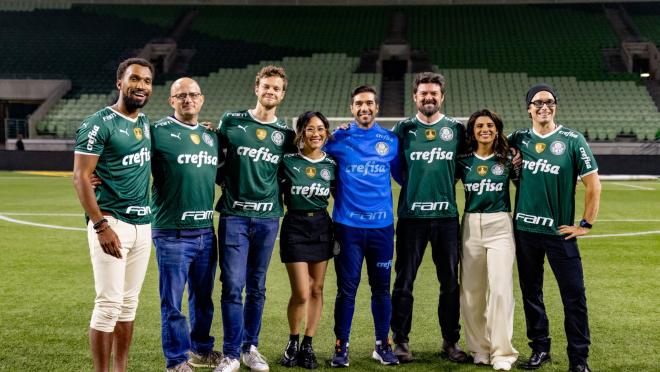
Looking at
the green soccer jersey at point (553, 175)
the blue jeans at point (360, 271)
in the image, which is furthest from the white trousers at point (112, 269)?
the green soccer jersey at point (553, 175)

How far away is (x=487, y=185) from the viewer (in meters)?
4.76

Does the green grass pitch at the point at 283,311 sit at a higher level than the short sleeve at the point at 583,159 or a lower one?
lower

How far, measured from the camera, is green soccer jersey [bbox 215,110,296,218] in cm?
453

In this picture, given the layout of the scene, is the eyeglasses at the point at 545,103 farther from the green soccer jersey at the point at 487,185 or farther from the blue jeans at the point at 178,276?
the blue jeans at the point at 178,276

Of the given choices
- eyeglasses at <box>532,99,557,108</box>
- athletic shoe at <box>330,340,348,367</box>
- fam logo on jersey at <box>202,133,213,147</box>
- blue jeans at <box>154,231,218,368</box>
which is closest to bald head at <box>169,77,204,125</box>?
fam logo on jersey at <box>202,133,213,147</box>

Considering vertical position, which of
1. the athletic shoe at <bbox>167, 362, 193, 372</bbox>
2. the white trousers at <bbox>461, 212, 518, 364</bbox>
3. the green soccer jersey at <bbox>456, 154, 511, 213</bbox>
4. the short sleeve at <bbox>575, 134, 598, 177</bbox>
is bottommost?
the athletic shoe at <bbox>167, 362, 193, 372</bbox>

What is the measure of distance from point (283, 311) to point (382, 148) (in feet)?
7.07

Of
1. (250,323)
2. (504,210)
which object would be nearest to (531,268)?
(504,210)

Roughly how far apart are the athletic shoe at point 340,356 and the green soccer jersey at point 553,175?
1.58m

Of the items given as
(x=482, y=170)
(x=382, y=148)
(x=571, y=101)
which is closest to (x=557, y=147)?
(x=482, y=170)

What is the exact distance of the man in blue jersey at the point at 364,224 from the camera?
15.5 ft

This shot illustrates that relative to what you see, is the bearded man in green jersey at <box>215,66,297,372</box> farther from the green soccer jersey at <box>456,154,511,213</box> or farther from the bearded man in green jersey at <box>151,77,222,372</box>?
the green soccer jersey at <box>456,154,511,213</box>

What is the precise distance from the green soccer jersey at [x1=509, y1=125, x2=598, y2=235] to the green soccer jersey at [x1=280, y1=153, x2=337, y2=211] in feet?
4.78

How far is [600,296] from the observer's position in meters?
6.64
